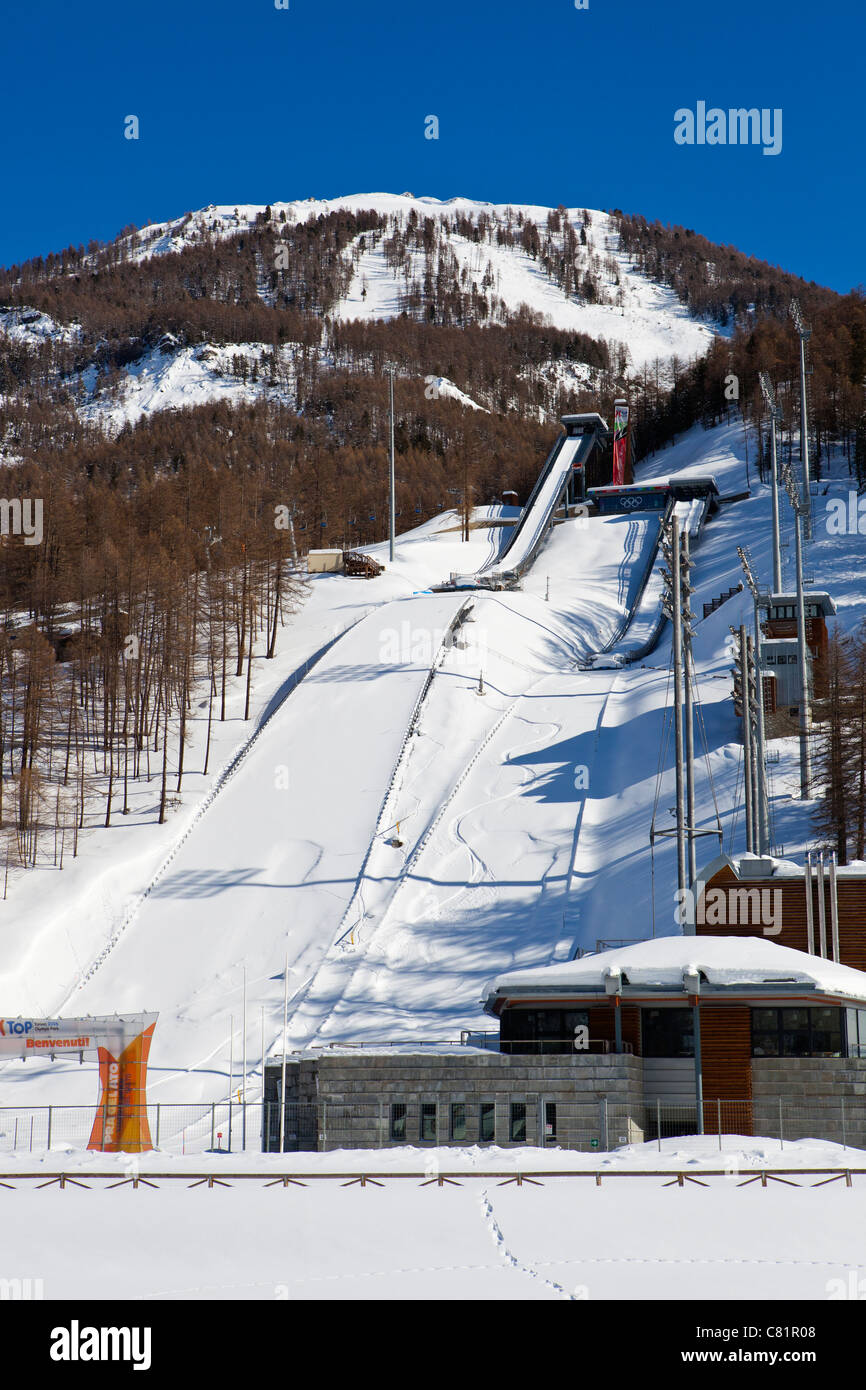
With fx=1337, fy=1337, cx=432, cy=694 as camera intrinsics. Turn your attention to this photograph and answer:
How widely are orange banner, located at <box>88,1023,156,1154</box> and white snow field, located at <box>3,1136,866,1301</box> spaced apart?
286 centimetres

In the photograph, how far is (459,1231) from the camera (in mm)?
15320

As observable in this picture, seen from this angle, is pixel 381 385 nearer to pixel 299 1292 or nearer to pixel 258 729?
pixel 258 729

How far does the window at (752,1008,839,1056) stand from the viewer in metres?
22.7

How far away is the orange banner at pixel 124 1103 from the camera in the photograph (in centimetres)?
2236

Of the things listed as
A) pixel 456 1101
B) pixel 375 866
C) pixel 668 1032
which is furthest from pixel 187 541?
pixel 456 1101

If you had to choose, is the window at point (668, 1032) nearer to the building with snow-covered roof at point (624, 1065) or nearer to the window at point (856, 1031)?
the building with snow-covered roof at point (624, 1065)

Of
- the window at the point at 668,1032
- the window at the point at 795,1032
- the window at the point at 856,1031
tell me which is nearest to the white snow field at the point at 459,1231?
the window at the point at 795,1032

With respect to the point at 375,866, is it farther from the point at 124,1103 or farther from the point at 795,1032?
the point at 795,1032

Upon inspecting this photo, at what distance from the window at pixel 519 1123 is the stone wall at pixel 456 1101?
2 cm

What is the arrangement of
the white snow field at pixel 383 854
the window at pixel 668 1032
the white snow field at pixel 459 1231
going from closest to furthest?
the white snow field at pixel 459 1231, the window at pixel 668 1032, the white snow field at pixel 383 854

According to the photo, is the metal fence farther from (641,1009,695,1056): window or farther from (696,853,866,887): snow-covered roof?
(696,853,866,887): snow-covered roof

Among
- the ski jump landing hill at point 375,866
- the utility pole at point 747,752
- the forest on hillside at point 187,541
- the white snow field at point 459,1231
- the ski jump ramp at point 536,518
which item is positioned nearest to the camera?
the white snow field at point 459,1231

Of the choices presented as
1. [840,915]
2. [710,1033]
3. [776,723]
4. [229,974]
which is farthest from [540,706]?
[710,1033]

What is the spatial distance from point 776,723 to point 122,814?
23557mm
